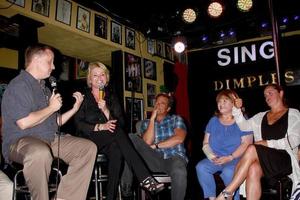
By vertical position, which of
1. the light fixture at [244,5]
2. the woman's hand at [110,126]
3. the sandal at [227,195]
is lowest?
the sandal at [227,195]

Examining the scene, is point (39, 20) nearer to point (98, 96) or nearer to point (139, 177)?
point (98, 96)

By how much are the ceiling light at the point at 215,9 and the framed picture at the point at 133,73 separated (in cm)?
170

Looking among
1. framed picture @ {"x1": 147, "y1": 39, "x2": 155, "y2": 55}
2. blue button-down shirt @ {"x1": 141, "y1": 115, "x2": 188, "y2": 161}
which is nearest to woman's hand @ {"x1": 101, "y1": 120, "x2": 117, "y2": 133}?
blue button-down shirt @ {"x1": 141, "y1": 115, "x2": 188, "y2": 161}

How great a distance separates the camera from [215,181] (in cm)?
349

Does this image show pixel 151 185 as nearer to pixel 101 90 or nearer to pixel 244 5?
pixel 101 90

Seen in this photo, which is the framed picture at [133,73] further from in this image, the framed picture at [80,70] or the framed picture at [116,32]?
the framed picture at [80,70]

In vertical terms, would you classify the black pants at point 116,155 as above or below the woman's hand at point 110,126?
below

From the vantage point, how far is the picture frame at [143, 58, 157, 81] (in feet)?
21.6

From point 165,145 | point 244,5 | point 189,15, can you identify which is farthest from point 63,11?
point 244,5

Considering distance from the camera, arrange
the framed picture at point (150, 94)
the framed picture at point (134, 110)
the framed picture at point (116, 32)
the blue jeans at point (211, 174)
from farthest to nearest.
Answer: the framed picture at point (150, 94) → the framed picture at point (134, 110) → the framed picture at point (116, 32) → the blue jeans at point (211, 174)

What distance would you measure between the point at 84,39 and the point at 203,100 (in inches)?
111

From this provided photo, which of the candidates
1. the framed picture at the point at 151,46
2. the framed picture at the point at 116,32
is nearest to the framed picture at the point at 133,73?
the framed picture at the point at 116,32

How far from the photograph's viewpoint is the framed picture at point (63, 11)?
4.63 metres

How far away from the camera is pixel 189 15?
17.7 ft
